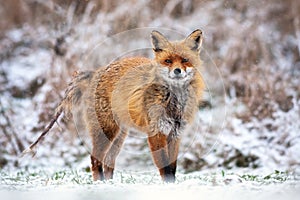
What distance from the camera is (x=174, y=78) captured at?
5895mm

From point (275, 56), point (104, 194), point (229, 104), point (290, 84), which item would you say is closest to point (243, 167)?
point (229, 104)

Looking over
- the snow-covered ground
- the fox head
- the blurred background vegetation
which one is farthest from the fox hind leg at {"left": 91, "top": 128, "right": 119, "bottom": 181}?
the blurred background vegetation

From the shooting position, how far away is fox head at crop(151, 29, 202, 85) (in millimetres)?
5777

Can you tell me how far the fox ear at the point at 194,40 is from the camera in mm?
5957

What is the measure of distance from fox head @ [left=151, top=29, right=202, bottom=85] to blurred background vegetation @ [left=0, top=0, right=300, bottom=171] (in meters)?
5.40

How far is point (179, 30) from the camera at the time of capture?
41.9 ft

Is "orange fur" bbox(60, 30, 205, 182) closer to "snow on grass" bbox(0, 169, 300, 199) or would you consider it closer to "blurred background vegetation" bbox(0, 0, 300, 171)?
"snow on grass" bbox(0, 169, 300, 199)

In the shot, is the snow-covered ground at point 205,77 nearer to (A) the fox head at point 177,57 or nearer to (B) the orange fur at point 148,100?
(B) the orange fur at point 148,100

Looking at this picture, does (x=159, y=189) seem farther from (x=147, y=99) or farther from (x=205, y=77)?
(x=205, y=77)

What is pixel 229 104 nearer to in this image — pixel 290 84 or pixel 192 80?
pixel 290 84

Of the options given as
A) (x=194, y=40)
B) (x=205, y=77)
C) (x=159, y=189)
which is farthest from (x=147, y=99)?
(x=205, y=77)

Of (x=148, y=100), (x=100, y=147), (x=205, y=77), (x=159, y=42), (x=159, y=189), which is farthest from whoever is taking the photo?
(x=205, y=77)

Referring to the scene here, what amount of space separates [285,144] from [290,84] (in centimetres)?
190

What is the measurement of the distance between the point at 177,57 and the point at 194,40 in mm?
394
